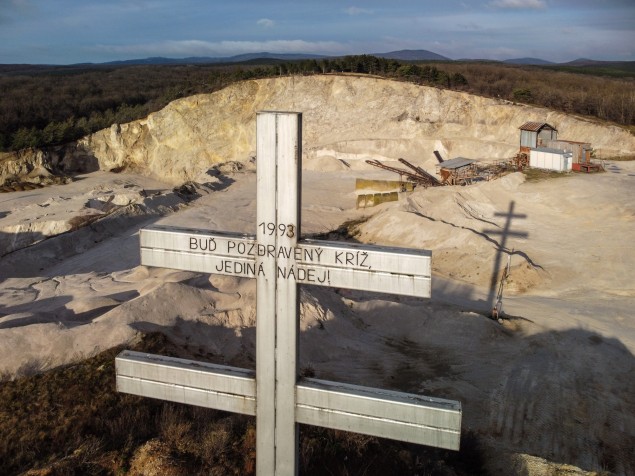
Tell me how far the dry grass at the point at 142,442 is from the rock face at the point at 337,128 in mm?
31622

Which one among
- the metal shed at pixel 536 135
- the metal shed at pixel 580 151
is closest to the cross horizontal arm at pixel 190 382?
the metal shed at pixel 580 151

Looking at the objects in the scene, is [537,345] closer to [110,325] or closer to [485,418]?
[485,418]

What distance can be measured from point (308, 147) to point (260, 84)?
8.34 metres

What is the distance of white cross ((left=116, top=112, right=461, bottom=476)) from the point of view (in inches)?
157

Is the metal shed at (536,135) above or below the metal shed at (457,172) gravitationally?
above

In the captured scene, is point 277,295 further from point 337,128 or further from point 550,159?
point 337,128

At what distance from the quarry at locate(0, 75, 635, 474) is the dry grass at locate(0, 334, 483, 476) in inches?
33.8

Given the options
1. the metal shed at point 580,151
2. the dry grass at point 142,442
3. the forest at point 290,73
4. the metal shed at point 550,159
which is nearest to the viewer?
the dry grass at point 142,442

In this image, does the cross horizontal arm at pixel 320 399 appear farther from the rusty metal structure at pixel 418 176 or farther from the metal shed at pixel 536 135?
the metal shed at pixel 536 135

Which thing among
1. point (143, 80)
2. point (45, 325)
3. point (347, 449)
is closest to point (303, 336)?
point (45, 325)

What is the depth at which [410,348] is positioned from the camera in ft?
A: 42.3

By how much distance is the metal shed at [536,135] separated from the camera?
106 feet

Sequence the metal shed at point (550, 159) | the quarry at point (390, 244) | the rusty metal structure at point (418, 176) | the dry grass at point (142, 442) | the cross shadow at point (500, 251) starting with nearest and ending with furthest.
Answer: the dry grass at point (142, 442)
the quarry at point (390, 244)
the cross shadow at point (500, 251)
the metal shed at point (550, 159)
the rusty metal structure at point (418, 176)

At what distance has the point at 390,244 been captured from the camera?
2272cm
